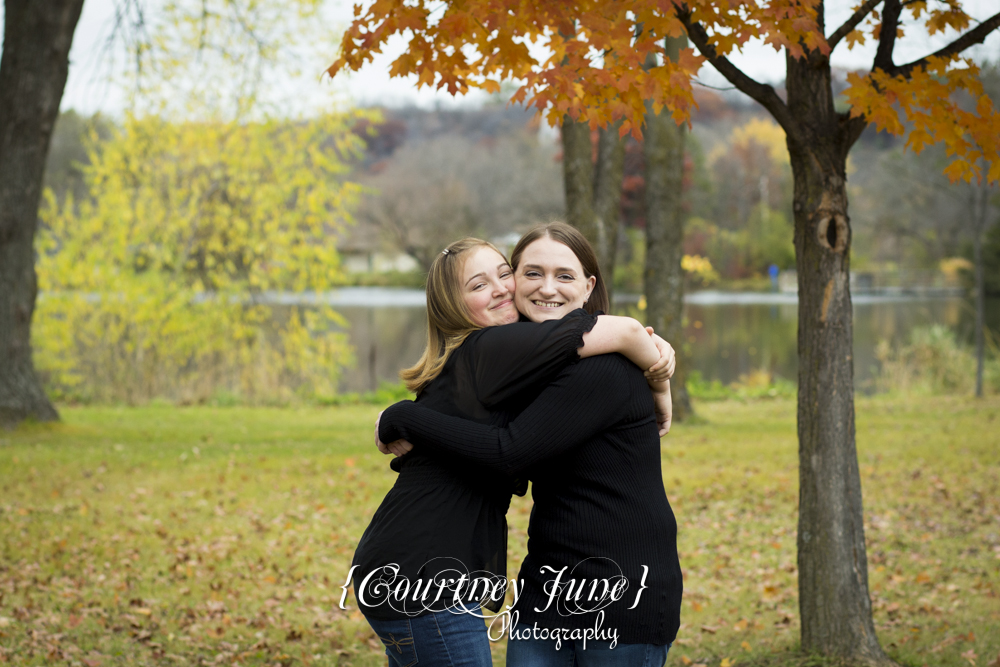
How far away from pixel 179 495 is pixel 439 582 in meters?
6.06

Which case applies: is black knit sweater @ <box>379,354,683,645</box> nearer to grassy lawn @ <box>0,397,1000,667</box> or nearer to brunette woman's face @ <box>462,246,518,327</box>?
brunette woman's face @ <box>462,246,518,327</box>

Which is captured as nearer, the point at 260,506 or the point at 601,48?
the point at 601,48

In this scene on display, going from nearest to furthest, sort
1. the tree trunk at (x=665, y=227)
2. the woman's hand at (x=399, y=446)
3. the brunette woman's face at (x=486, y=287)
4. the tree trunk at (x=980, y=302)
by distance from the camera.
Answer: the woman's hand at (x=399, y=446) → the brunette woman's face at (x=486, y=287) → the tree trunk at (x=665, y=227) → the tree trunk at (x=980, y=302)

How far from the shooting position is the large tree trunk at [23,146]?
8.93 meters

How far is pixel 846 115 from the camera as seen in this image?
12.4ft

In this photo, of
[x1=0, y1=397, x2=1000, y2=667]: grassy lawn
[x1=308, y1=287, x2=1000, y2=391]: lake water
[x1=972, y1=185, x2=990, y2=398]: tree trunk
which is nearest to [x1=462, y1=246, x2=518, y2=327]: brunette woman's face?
[x1=0, y1=397, x2=1000, y2=667]: grassy lawn

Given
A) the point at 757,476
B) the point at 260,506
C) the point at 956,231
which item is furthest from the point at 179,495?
the point at 956,231

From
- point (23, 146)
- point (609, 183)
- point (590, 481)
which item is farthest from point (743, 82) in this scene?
point (23, 146)

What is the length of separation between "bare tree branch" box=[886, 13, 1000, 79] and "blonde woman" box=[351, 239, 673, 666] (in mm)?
2256

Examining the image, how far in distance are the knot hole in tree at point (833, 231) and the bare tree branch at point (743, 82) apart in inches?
13.6

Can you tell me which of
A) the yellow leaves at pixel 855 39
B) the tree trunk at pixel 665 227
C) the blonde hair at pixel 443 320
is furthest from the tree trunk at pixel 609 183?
the blonde hair at pixel 443 320

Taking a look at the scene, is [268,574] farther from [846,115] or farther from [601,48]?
[846,115]

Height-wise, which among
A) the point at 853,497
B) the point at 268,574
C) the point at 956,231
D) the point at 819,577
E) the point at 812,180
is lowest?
the point at 268,574

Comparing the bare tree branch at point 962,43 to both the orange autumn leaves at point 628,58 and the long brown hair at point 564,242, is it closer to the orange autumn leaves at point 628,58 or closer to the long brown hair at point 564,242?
the orange autumn leaves at point 628,58
